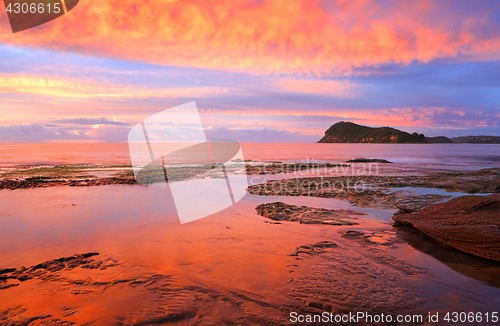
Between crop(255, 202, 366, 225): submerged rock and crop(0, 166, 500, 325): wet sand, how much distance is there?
1.34 feet

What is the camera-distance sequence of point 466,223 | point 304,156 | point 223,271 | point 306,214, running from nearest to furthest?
1. point 223,271
2. point 466,223
3. point 306,214
4. point 304,156

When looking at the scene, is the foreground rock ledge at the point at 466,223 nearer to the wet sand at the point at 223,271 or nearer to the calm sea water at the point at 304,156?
the wet sand at the point at 223,271

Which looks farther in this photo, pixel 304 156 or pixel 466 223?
pixel 304 156

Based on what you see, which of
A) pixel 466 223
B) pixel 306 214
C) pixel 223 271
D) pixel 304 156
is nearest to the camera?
pixel 223 271

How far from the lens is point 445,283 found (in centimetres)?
417

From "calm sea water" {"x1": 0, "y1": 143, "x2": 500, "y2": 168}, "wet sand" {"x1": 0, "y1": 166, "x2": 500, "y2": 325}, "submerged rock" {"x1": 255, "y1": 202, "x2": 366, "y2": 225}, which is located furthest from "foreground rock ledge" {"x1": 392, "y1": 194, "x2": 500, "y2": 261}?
"calm sea water" {"x1": 0, "y1": 143, "x2": 500, "y2": 168}

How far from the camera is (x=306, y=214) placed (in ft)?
27.7

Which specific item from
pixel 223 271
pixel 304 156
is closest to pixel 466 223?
pixel 223 271

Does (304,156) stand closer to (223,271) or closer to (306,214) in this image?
(306,214)

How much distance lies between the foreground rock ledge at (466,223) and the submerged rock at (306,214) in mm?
1542

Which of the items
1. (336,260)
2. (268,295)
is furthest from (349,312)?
(336,260)

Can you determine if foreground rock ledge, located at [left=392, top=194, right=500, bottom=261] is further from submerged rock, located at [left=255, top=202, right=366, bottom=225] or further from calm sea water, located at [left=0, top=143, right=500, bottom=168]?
calm sea water, located at [left=0, top=143, right=500, bottom=168]

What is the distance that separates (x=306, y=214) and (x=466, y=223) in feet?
13.6

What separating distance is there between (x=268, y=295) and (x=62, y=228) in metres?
6.49
